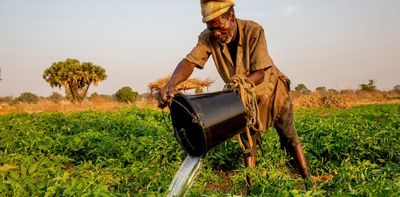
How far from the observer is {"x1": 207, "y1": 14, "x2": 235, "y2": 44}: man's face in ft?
8.92

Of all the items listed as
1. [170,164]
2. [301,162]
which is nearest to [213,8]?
[301,162]

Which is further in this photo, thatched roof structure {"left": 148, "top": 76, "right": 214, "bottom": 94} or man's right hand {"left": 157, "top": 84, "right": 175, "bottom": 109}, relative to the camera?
thatched roof structure {"left": 148, "top": 76, "right": 214, "bottom": 94}

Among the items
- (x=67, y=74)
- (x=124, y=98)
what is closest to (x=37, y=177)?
(x=124, y=98)

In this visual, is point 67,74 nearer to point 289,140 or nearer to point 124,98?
point 124,98

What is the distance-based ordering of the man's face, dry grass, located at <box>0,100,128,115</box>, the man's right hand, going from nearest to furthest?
1. the man's right hand
2. the man's face
3. dry grass, located at <box>0,100,128,115</box>

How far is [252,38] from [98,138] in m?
2.88

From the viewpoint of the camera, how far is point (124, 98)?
36969mm

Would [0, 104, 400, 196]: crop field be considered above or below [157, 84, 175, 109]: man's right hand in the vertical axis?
below

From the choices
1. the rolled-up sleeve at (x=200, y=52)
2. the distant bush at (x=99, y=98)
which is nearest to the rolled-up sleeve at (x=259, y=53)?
the rolled-up sleeve at (x=200, y=52)

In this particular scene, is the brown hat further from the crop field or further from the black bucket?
the crop field

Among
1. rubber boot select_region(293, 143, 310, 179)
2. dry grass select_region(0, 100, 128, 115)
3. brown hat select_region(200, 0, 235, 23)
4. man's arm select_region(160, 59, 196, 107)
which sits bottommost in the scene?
rubber boot select_region(293, 143, 310, 179)

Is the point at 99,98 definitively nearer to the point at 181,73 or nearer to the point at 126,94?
the point at 126,94

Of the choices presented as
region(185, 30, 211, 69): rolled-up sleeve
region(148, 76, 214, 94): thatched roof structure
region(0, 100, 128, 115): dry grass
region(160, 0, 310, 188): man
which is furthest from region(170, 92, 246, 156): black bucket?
region(148, 76, 214, 94): thatched roof structure

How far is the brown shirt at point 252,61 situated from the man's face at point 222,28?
0.15 meters
